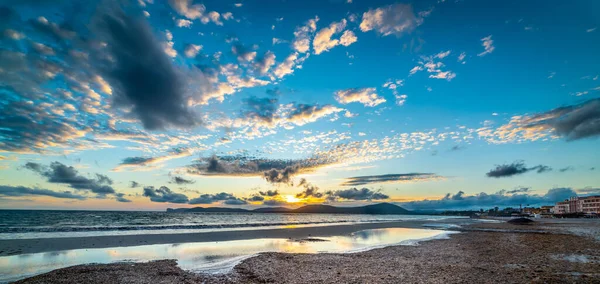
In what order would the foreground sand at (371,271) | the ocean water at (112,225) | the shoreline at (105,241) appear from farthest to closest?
the ocean water at (112,225) < the shoreline at (105,241) < the foreground sand at (371,271)

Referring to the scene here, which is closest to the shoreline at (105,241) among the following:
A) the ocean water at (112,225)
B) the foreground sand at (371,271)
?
the ocean water at (112,225)

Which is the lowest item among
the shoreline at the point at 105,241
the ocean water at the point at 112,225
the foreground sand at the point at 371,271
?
the ocean water at the point at 112,225

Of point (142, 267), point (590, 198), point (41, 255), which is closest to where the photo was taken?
point (142, 267)

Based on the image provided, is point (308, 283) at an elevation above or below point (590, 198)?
above

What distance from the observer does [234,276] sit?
14406 millimetres

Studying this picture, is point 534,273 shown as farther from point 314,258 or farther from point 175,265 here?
point 175,265

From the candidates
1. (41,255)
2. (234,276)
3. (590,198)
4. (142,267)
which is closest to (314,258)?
(234,276)

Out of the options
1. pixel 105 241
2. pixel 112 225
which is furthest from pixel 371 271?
pixel 112 225

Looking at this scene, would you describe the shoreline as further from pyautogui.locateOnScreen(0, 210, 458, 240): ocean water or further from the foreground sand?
the foreground sand

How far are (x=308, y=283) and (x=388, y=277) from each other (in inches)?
161

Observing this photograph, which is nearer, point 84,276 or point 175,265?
point 84,276

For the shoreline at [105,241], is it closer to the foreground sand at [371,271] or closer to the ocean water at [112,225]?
the ocean water at [112,225]

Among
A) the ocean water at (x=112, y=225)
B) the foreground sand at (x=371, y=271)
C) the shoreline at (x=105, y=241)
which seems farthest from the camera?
the ocean water at (x=112, y=225)

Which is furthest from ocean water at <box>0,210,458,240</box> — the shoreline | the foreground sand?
the foreground sand
